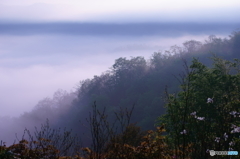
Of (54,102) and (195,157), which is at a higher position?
(195,157)

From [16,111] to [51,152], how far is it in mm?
127698

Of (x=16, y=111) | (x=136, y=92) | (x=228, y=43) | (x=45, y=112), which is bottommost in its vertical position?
(x=16, y=111)

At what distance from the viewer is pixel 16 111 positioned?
123812 millimetres

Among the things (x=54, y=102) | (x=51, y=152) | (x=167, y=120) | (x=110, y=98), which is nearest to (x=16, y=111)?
(x=54, y=102)

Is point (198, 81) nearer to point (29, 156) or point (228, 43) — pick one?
point (29, 156)

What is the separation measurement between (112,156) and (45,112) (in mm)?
66203

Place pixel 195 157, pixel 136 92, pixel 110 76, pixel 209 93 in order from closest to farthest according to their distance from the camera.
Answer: pixel 195 157
pixel 209 93
pixel 136 92
pixel 110 76

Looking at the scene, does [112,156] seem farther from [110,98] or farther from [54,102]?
[54,102]

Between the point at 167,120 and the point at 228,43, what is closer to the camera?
the point at 167,120

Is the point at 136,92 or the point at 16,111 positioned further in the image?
the point at 16,111

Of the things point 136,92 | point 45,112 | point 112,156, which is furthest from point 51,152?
point 45,112

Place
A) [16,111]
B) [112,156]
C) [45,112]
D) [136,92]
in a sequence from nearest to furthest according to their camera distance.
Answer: [112,156] < [136,92] < [45,112] < [16,111]

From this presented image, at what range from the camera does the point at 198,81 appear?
16.4 m

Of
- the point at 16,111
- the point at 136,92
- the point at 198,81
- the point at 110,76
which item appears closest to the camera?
the point at 198,81
